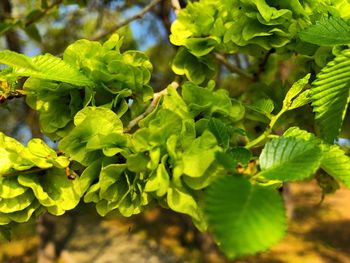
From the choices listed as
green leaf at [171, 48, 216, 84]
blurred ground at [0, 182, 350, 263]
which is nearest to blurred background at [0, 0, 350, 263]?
blurred ground at [0, 182, 350, 263]

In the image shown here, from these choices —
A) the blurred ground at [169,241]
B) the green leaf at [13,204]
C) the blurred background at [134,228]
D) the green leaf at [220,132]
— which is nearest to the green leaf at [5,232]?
the green leaf at [13,204]

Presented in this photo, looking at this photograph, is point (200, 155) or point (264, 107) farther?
point (264, 107)

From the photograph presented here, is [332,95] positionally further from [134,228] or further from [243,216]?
→ [134,228]

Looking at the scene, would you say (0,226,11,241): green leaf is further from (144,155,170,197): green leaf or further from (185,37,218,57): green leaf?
(185,37,218,57): green leaf

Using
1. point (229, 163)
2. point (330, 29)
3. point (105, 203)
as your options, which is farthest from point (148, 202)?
point (330, 29)

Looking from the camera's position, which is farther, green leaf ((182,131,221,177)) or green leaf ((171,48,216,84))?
green leaf ((171,48,216,84))

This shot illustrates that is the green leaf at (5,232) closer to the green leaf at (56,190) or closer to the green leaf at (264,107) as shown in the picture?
the green leaf at (56,190)

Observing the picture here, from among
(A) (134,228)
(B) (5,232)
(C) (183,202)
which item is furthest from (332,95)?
(A) (134,228)
